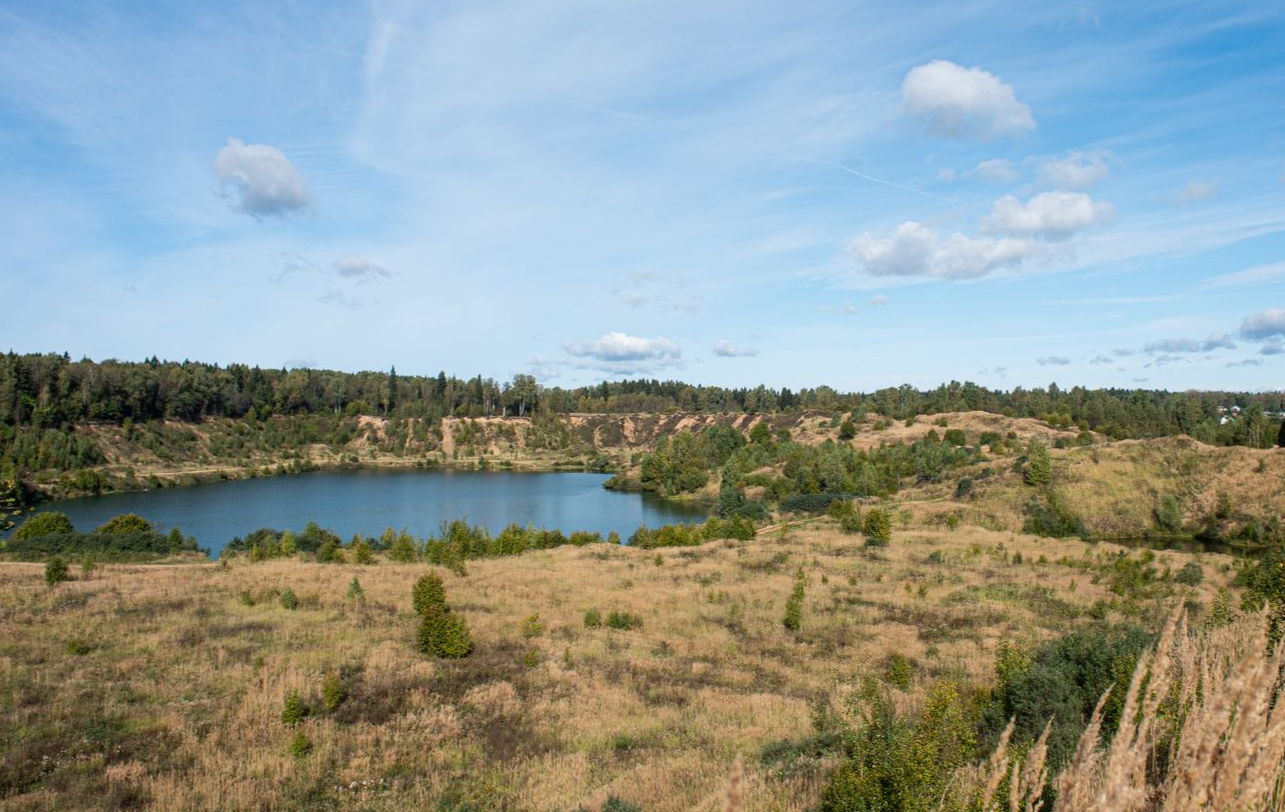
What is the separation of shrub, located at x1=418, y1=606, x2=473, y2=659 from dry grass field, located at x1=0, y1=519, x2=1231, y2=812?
0.52 metres

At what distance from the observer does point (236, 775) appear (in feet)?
40.0

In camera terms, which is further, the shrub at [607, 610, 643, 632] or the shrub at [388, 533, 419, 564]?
the shrub at [388, 533, 419, 564]

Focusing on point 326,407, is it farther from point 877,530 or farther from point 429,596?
point 429,596

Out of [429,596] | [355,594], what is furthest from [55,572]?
[429,596]

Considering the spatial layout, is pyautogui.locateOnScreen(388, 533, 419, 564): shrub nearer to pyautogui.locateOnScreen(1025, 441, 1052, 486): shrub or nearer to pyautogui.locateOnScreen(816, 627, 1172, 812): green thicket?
pyautogui.locateOnScreen(816, 627, 1172, 812): green thicket

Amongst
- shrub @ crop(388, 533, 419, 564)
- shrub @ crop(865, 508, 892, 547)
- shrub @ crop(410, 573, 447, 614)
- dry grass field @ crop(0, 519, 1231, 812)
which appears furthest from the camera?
shrub @ crop(865, 508, 892, 547)

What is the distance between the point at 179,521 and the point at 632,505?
172ft

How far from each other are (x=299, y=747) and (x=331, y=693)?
2.34 meters

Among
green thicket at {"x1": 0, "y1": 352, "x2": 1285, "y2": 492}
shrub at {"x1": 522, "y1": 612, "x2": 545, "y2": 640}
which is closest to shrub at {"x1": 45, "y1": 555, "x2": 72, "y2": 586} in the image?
shrub at {"x1": 522, "y1": 612, "x2": 545, "y2": 640}

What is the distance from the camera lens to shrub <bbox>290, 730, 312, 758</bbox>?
13.3 m

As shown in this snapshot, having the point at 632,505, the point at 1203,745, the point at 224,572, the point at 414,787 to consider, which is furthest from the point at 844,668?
the point at 632,505

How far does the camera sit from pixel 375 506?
289ft

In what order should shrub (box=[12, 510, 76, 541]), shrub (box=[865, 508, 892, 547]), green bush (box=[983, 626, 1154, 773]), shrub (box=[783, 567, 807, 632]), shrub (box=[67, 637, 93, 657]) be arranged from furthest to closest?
shrub (box=[12, 510, 76, 541]), shrub (box=[865, 508, 892, 547]), shrub (box=[783, 567, 807, 632]), shrub (box=[67, 637, 93, 657]), green bush (box=[983, 626, 1154, 773])

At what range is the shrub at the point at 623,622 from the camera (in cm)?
2502
